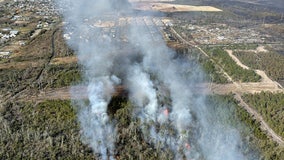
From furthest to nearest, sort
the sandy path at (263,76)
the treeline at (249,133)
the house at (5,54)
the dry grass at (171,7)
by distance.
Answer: the dry grass at (171,7) → the house at (5,54) → the sandy path at (263,76) → the treeline at (249,133)

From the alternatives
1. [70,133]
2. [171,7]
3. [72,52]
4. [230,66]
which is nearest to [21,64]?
[72,52]

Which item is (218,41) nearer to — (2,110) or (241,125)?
(241,125)

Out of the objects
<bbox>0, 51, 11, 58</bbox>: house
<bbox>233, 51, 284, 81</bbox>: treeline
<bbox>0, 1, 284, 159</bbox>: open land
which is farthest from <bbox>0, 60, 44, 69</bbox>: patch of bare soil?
<bbox>233, 51, 284, 81</bbox>: treeline

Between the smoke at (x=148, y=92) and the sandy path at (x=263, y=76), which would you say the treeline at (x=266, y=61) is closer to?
the sandy path at (x=263, y=76)

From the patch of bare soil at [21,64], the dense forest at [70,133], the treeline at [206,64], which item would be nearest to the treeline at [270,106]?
the dense forest at [70,133]

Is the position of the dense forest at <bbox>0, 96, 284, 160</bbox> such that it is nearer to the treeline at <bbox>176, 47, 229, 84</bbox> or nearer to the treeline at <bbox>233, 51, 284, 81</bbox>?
the treeline at <bbox>176, 47, 229, 84</bbox>

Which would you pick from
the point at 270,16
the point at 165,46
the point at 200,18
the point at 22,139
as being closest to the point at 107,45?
the point at 165,46
